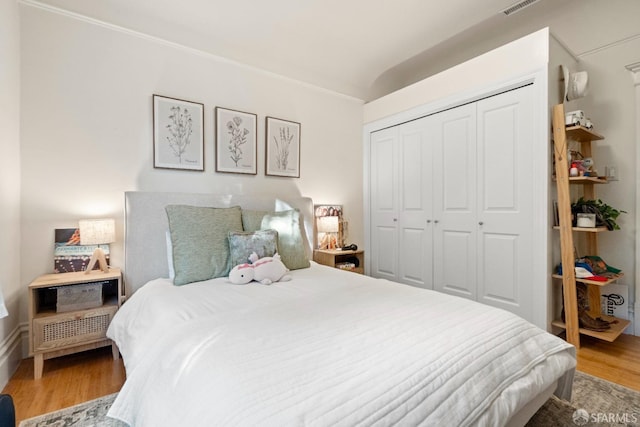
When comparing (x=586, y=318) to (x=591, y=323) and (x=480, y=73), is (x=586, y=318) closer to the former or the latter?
(x=591, y=323)

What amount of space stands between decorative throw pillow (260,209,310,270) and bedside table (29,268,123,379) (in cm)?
112

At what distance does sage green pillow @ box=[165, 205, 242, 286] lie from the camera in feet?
6.60

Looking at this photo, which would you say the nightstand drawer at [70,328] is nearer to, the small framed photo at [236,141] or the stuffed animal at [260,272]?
the stuffed animal at [260,272]

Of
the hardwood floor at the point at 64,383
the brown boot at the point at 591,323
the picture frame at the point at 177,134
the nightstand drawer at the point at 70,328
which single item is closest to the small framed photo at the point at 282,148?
the picture frame at the point at 177,134

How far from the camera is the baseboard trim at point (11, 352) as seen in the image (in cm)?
172

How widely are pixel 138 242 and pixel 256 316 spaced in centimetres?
146

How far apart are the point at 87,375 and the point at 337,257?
7.61 ft

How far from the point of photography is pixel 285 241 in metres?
2.46

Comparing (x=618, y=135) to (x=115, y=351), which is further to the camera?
(x=618, y=135)

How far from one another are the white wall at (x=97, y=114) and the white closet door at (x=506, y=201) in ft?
7.10

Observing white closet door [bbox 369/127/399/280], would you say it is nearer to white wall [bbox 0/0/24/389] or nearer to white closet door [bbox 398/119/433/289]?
white closet door [bbox 398/119/433/289]

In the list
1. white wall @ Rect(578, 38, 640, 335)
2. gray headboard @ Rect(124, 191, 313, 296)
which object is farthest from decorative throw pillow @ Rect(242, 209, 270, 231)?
white wall @ Rect(578, 38, 640, 335)

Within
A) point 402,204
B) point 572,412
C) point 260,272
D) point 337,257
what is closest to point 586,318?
point 572,412

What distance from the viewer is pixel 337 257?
340 cm
